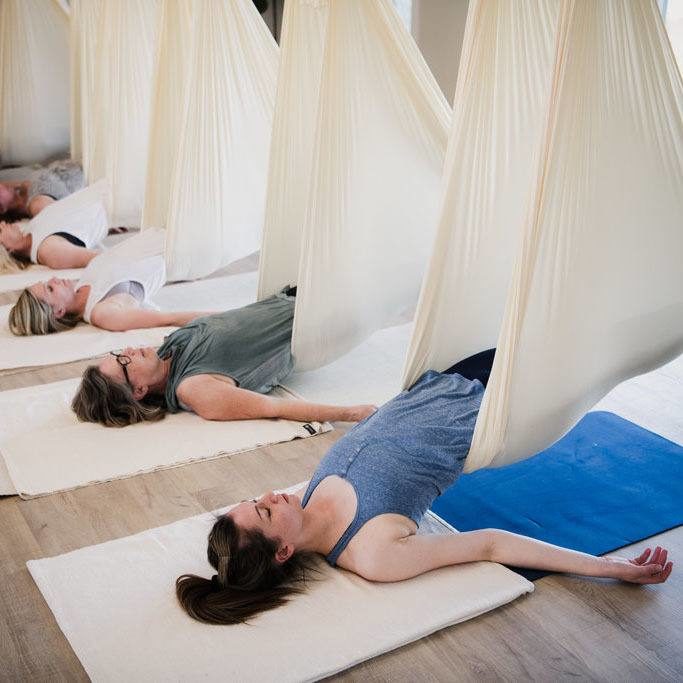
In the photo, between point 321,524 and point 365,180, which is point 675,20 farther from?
point 321,524

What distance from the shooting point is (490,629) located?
1.93 metres

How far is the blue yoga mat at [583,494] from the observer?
2279 mm

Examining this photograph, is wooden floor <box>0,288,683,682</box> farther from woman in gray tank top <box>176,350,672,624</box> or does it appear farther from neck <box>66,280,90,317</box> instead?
neck <box>66,280,90,317</box>

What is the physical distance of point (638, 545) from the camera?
222 cm

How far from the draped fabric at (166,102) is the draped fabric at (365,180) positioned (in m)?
1.39

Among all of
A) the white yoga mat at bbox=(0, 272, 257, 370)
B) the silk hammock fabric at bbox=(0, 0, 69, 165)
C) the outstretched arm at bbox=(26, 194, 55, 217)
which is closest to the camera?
the white yoga mat at bbox=(0, 272, 257, 370)

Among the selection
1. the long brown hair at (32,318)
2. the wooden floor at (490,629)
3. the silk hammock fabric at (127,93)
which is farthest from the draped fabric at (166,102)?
the wooden floor at (490,629)

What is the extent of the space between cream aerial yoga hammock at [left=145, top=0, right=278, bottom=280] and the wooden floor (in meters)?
1.77

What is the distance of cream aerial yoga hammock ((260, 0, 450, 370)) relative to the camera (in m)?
2.88

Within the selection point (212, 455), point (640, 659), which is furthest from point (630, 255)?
point (212, 455)

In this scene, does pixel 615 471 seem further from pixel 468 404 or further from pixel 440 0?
pixel 440 0

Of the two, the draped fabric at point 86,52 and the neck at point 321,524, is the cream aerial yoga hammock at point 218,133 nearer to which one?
the draped fabric at point 86,52

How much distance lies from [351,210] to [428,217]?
0.35m

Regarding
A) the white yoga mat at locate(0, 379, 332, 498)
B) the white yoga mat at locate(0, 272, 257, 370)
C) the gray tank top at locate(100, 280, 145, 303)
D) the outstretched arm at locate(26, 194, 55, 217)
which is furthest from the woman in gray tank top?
the outstretched arm at locate(26, 194, 55, 217)
